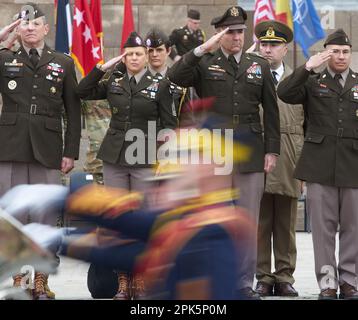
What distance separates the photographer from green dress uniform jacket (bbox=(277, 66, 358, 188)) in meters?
9.96

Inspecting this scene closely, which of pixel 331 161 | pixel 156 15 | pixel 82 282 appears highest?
pixel 156 15

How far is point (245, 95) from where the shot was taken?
1009cm

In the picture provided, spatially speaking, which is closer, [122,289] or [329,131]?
[122,289]

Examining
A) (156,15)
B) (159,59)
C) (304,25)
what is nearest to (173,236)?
(159,59)

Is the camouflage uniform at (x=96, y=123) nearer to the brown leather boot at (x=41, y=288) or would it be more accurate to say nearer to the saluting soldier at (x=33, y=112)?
the saluting soldier at (x=33, y=112)

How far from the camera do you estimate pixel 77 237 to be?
5266 mm

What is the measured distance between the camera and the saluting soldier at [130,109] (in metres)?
10.1

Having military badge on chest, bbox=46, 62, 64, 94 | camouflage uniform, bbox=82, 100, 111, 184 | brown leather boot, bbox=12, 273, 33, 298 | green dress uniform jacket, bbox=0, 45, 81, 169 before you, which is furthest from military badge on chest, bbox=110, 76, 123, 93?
camouflage uniform, bbox=82, 100, 111, 184

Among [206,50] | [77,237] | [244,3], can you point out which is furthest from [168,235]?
[244,3]

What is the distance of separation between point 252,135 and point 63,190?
16.1 ft

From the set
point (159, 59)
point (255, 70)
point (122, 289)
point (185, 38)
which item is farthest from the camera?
point (185, 38)

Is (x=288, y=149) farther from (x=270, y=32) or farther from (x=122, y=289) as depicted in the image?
(x=122, y=289)

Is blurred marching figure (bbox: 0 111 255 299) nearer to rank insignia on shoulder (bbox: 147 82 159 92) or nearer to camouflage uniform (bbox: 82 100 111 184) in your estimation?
rank insignia on shoulder (bbox: 147 82 159 92)

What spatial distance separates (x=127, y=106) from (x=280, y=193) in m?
1.46
